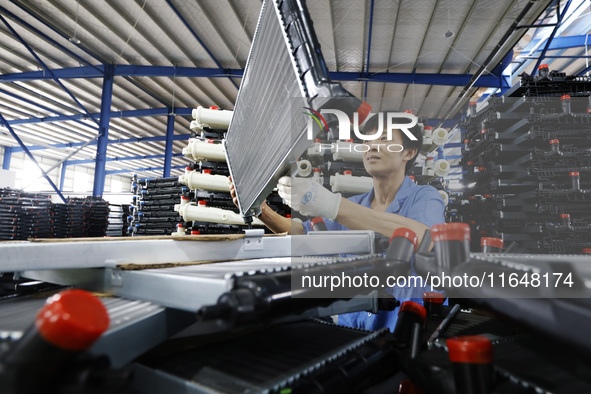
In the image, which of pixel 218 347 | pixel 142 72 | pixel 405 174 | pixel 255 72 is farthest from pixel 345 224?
pixel 142 72

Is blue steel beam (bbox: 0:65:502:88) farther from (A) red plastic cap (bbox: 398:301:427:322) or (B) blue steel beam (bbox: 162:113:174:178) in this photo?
(A) red plastic cap (bbox: 398:301:427:322)

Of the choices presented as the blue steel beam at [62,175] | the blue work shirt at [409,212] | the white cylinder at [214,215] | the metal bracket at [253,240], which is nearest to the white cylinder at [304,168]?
the blue work shirt at [409,212]

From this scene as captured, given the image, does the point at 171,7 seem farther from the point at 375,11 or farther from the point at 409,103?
the point at 409,103

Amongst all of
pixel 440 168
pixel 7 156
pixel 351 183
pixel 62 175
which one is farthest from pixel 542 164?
pixel 62 175

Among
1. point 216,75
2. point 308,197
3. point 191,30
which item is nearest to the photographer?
point 308,197

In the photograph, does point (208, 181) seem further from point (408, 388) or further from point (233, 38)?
point (233, 38)

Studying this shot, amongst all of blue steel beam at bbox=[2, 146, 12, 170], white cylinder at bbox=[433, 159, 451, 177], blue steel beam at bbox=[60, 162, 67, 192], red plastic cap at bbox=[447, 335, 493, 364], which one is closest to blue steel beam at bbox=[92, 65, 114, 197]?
white cylinder at bbox=[433, 159, 451, 177]

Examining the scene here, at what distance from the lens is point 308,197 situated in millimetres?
2141

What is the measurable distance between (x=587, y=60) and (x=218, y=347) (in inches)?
326

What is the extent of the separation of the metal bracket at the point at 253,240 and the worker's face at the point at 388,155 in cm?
140

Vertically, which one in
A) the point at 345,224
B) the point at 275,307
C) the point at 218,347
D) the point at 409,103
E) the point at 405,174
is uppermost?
the point at 409,103

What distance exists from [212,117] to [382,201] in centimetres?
182

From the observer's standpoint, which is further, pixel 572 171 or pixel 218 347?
pixel 572 171

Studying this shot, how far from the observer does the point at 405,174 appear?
8.21 feet
